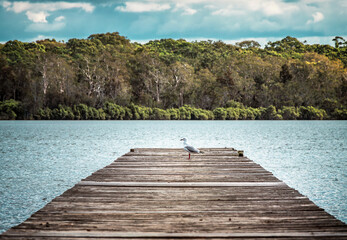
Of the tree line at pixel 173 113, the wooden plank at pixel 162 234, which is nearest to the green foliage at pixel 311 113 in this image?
the tree line at pixel 173 113

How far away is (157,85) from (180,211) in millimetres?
63837

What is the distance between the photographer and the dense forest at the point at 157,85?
206 ft

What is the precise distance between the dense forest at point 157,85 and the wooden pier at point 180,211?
58464 mm

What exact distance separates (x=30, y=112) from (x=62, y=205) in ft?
202

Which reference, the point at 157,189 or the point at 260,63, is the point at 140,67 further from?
the point at 157,189

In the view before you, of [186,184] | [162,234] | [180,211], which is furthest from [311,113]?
[162,234]

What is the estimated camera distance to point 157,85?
67.9 m

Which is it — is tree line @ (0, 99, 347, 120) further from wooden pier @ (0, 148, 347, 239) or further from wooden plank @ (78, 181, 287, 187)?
wooden plank @ (78, 181, 287, 187)

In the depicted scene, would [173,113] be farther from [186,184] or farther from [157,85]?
[186,184]

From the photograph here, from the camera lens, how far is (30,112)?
205 ft

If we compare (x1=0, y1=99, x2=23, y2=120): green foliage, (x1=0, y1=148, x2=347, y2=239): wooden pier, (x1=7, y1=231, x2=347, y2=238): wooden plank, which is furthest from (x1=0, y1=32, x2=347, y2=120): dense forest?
(x1=7, y1=231, x2=347, y2=238): wooden plank

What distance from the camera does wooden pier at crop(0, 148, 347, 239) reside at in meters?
3.72

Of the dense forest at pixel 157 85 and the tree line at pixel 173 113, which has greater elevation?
the dense forest at pixel 157 85

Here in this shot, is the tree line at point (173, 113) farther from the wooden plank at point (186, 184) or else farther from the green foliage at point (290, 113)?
the wooden plank at point (186, 184)
